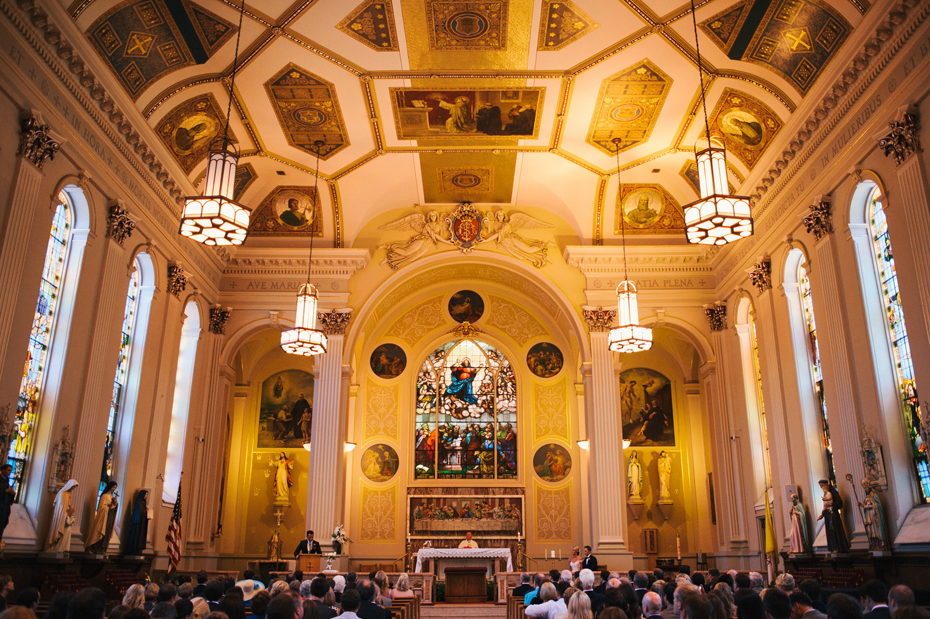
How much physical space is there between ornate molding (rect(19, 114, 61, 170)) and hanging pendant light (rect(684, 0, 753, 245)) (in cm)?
849

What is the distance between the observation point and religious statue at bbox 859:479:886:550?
9.55 meters

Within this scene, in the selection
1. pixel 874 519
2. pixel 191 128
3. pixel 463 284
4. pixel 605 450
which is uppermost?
pixel 191 128

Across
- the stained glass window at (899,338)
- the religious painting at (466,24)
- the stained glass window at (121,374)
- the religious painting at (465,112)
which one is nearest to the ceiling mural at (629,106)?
the religious painting at (465,112)

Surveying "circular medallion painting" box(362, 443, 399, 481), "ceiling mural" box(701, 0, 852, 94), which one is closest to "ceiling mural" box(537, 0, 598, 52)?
"ceiling mural" box(701, 0, 852, 94)

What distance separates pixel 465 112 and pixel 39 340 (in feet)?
27.8

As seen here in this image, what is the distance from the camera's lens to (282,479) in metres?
19.4

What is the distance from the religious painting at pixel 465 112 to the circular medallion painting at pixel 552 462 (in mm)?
8910

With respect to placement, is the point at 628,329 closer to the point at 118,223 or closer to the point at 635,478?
the point at 635,478

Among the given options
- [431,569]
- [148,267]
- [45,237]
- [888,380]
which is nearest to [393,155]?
[148,267]

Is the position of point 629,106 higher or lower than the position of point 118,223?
higher

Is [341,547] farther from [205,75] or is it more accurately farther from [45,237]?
[205,75]

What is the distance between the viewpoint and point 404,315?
20812 mm

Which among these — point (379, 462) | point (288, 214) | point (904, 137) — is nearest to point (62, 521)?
point (288, 214)

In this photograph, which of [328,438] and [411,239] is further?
[411,239]
